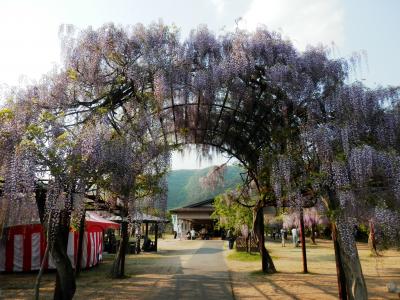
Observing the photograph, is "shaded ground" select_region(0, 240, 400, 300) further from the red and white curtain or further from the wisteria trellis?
the wisteria trellis

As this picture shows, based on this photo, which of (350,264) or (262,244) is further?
(262,244)

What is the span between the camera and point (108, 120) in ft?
28.8

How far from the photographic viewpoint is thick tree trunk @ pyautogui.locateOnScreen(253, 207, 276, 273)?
45.0 feet

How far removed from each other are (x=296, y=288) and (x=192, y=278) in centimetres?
360

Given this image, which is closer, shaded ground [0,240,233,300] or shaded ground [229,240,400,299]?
shaded ground [229,240,400,299]

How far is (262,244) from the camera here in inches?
541

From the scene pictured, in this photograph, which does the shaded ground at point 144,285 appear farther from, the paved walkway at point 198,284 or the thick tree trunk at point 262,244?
the thick tree trunk at point 262,244

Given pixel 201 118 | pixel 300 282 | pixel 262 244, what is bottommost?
pixel 300 282

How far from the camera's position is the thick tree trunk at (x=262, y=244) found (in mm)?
13719

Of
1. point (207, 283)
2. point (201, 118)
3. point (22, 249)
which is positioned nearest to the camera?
point (201, 118)

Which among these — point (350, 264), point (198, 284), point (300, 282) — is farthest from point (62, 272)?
point (300, 282)

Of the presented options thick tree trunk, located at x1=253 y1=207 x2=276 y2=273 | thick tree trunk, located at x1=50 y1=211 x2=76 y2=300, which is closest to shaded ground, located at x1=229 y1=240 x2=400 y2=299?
thick tree trunk, located at x1=253 y1=207 x2=276 y2=273

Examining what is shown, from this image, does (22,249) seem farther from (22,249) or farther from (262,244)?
(262,244)

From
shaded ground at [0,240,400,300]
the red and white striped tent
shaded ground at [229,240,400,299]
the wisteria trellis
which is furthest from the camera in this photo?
the red and white striped tent
